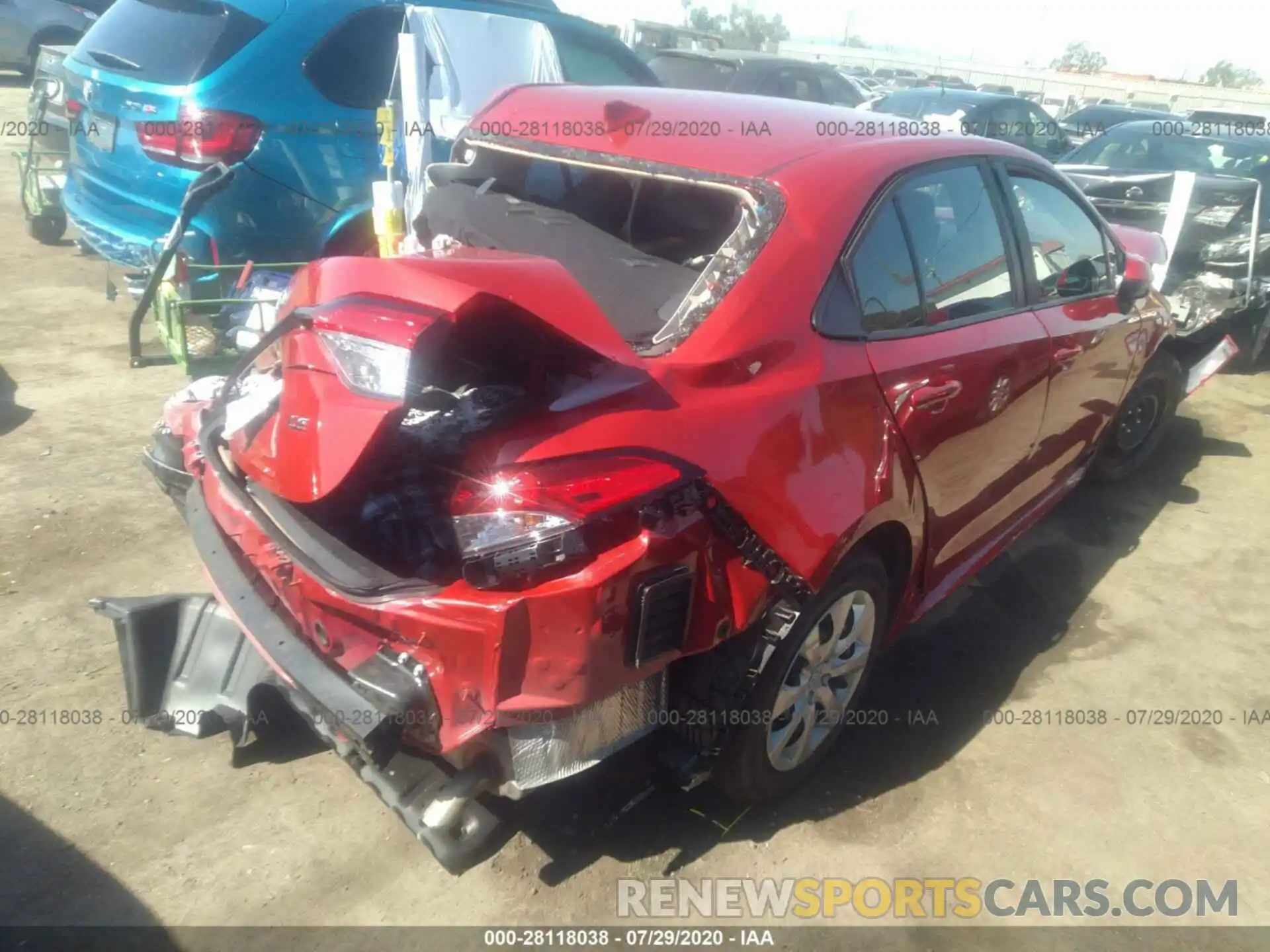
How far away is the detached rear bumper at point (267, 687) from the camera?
1.92 meters

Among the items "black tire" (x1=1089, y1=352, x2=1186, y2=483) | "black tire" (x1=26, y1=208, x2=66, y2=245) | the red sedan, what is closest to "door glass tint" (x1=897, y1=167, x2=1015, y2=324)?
the red sedan

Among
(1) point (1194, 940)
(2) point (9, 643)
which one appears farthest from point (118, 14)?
(1) point (1194, 940)

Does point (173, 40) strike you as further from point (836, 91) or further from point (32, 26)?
point (32, 26)

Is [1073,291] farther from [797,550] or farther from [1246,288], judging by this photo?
[1246,288]

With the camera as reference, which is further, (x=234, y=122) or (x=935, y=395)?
(x=234, y=122)

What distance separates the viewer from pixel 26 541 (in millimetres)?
3518

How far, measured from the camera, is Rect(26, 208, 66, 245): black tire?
7.05 meters

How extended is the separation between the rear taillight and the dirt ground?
1.52 meters

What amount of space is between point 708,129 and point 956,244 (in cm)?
85

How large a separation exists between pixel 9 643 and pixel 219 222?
2.65 m

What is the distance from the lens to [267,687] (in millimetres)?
2422

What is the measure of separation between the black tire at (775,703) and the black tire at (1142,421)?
2568 mm

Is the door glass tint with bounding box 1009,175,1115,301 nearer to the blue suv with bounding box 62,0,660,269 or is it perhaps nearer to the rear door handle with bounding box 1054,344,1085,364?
the rear door handle with bounding box 1054,344,1085,364

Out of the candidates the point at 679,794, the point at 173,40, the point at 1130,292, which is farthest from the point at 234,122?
the point at 1130,292
